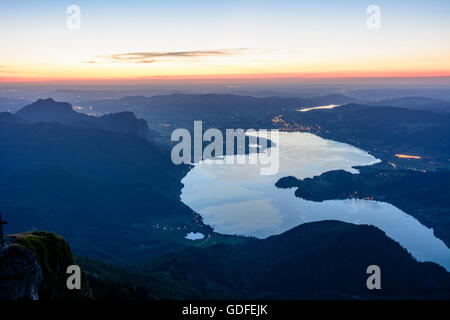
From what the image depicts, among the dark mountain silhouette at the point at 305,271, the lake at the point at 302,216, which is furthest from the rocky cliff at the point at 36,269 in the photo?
the lake at the point at 302,216

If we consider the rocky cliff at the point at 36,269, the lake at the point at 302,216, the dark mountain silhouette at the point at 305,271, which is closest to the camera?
the rocky cliff at the point at 36,269

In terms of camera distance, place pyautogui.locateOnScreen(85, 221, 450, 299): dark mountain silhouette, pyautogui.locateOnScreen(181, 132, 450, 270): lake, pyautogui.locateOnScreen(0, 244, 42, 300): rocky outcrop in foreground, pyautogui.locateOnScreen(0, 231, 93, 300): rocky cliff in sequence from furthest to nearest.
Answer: pyautogui.locateOnScreen(181, 132, 450, 270): lake → pyautogui.locateOnScreen(85, 221, 450, 299): dark mountain silhouette → pyautogui.locateOnScreen(0, 231, 93, 300): rocky cliff → pyautogui.locateOnScreen(0, 244, 42, 300): rocky outcrop in foreground

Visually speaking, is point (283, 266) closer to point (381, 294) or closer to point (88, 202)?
point (381, 294)

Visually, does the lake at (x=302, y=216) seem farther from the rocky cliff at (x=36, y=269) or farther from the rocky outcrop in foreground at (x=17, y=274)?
the rocky outcrop in foreground at (x=17, y=274)

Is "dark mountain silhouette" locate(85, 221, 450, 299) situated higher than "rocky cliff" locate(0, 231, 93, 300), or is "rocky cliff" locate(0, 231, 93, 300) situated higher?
"rocky cliff" locate(0, 231, 93, 300)

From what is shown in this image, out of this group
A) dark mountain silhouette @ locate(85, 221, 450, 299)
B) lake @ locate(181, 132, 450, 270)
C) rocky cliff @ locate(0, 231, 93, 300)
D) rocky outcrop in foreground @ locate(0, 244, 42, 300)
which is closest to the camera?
rocky outcrop in foreground @ locate(0, 244, 42, 300)

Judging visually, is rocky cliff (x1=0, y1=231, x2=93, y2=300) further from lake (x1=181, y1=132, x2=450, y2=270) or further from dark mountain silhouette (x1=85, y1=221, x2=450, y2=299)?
lake (x1=181, y1=132, x2=450, y2=270)

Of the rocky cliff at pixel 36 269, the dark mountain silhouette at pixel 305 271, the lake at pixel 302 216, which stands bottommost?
the lake at pixel 302 216

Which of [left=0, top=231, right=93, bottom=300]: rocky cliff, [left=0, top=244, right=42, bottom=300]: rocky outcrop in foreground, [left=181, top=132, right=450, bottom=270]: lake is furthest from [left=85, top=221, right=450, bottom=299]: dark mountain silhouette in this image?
[left=0, top=244, right=42, bottom=300]: rocky outcrop in foreground

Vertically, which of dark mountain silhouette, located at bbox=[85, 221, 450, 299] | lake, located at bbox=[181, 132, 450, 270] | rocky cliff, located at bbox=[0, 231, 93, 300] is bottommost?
lake, located at bbox=[181, 132, 450, 270]

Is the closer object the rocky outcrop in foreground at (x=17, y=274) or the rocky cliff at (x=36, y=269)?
the rocky outcrop in foreground at (x=17, y=274)
